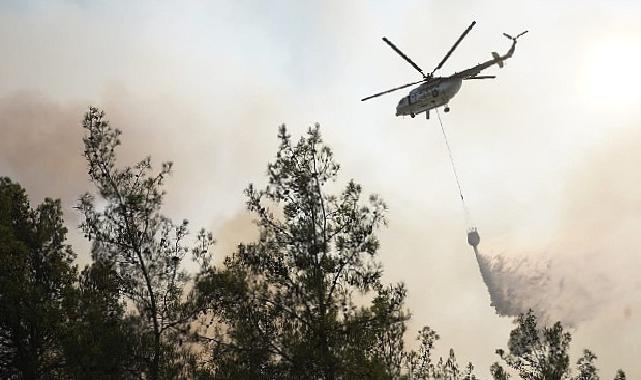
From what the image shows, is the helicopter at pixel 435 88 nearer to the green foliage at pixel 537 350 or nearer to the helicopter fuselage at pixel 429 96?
the helicopter fuselage at pixel 429 96

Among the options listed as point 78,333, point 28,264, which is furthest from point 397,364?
point 28,264

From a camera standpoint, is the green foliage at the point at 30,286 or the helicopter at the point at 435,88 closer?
the green foliage at the point at 30,286

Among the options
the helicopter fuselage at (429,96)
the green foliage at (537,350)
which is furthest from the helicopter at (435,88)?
the green foliage at (537,350)

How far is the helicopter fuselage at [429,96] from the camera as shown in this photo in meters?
44.3

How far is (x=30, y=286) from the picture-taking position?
2103 cm

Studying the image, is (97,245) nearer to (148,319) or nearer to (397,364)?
(148,319)

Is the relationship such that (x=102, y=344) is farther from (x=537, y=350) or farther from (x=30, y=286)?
(x=537, y=350)

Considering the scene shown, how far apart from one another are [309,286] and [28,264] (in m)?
11.9

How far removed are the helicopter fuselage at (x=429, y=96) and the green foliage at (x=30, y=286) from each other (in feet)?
98.3

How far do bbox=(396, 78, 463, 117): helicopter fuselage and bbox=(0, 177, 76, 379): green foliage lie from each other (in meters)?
29.9

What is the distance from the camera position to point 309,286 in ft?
58.2

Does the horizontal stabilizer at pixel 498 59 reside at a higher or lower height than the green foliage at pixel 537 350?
higher

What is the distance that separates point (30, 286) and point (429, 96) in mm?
32976

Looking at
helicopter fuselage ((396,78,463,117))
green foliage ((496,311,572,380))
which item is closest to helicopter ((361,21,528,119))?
helicopter fuselage ((396,78,463,117))
